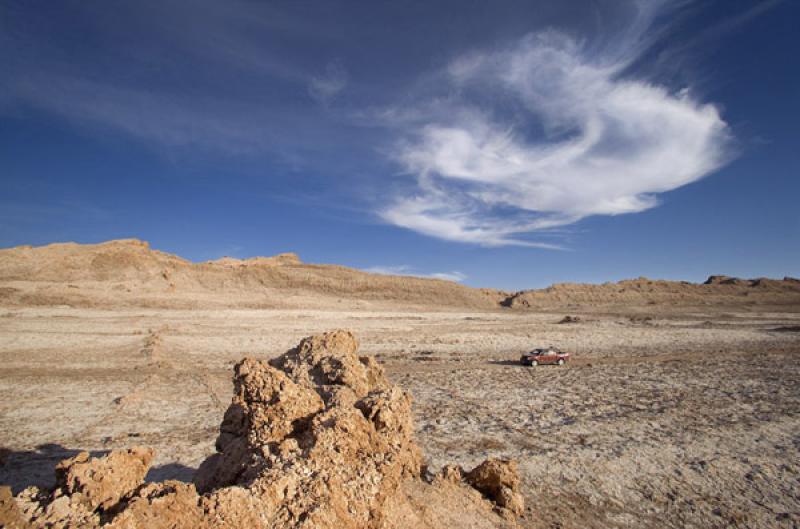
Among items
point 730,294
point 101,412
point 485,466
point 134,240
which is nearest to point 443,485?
point 485,466

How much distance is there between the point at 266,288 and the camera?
51.5 meters

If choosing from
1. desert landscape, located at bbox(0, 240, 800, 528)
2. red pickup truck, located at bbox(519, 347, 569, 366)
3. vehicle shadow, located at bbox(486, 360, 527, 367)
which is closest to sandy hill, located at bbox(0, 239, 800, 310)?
desert landscape, located at bbox(0, 240, 800, 528)

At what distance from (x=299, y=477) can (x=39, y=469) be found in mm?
6723

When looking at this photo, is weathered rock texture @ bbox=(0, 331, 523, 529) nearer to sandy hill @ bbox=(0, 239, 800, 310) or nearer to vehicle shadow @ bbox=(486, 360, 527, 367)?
vehicle shadow @ bbox=(486, 360, 527, 367)

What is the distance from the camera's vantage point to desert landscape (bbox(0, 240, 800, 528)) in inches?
249

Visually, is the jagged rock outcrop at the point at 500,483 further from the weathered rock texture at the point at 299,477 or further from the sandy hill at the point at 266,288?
the sandy hill at the point at 266,288

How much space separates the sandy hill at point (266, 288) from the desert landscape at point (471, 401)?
832 millimetres

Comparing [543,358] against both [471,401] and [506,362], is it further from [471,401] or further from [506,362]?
[471,401]

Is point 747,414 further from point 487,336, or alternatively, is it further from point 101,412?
point 487,336

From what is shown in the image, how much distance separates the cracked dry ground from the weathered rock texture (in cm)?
164

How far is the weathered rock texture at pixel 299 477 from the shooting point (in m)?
3.07

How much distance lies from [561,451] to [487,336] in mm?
20793

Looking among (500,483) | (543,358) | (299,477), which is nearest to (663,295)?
(543,358)

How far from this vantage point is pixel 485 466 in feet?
17.7
